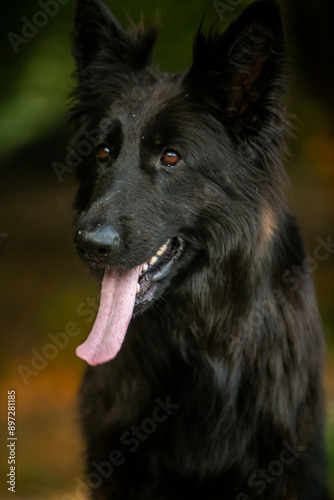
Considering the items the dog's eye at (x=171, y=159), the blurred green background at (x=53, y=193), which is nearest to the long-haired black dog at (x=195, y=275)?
the dog's eye at (x=171, y=159)

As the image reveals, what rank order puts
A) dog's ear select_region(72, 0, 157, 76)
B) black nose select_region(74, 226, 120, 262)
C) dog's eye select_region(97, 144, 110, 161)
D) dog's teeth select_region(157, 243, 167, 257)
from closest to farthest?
1. black nose select_region(74, 226, 120, 262)
2. dog's teeth select_region(157, 243, 167, 257)
3. dog's eye select_region(97, 144, 110, 161)
4. dog's ear select_region(72, 0, 157, 76)

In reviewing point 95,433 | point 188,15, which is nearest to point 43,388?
point 95,433

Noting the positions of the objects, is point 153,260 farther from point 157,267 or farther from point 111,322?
point 111,322

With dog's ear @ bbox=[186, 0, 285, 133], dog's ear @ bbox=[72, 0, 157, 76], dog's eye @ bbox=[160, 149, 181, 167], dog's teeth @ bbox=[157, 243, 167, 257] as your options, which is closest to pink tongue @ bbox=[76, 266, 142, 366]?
dog's teeth @ bbox=[157, 243, 167, 257]

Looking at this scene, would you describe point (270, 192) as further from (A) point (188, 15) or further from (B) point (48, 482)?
(B) point (48, 482)

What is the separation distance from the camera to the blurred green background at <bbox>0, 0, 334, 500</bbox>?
14.2 feet

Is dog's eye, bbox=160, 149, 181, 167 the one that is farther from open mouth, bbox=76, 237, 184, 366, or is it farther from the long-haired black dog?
open mouth, bbox=76, 237, 184, 366

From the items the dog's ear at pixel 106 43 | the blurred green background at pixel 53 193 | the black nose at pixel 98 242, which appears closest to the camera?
the black nose at pixel 98 242

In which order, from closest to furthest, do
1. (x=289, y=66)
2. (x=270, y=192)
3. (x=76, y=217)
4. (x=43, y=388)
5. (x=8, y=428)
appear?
(x=289, y=66) < (x=270, y=192) < (x=76, y=217) < (x=8, y=428) < (x=43, y=388)

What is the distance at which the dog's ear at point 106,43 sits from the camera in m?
2.93

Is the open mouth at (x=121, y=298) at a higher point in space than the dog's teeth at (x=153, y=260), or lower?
lower

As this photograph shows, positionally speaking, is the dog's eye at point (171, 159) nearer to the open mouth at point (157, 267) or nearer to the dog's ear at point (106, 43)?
the open mouth at point (157, 267)

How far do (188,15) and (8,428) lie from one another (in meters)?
3.39

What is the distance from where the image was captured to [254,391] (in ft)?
9.32
